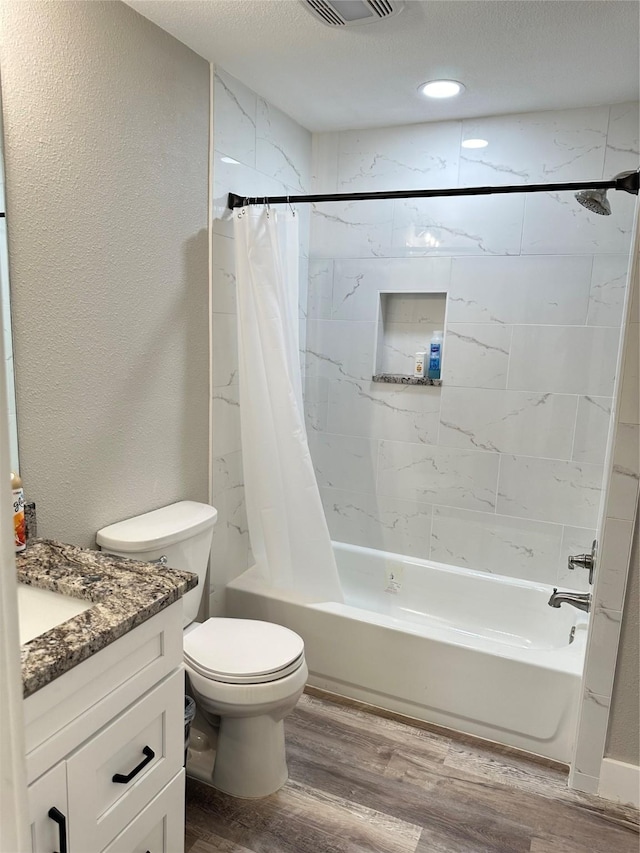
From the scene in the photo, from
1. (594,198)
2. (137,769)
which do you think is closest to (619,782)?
(137,769)

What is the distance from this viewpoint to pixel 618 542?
186 centimetres

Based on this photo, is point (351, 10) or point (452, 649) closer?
point (351, 10)

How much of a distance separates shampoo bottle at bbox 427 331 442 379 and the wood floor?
1.61 m

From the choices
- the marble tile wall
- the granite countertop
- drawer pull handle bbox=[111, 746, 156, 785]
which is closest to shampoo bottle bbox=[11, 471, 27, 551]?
the granite countertop

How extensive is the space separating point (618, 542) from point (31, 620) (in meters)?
1.67

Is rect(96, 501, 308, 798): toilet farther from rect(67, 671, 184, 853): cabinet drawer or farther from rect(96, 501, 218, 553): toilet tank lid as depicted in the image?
rect(67, 671, 184, 853): cabinet drawer

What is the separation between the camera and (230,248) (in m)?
2.42

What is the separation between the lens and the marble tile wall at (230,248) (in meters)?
2.32

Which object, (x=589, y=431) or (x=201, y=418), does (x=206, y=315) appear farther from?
(x=589, y=431)

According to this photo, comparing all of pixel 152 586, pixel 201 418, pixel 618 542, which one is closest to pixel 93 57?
pixel 201 418

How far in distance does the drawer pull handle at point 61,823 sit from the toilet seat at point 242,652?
29.4 inches

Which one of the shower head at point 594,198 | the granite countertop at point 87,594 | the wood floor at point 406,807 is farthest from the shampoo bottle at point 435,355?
the granite countertop at point 87,594

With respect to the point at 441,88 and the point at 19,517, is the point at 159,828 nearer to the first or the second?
the point at 19,517

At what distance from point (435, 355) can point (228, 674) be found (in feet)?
5.83
